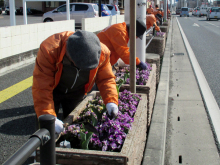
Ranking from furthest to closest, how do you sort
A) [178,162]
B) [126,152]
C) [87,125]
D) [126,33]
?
[126,33] → [178,162] → [87,125] → [126,152]

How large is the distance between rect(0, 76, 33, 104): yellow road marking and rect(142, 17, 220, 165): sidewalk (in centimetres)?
265

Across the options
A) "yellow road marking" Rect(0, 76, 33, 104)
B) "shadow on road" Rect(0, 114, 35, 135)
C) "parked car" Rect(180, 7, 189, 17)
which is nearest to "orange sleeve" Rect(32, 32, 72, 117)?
"shadow on road" Rect(0, 114, 35, 135)

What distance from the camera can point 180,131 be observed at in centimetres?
392

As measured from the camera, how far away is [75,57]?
2061 mm

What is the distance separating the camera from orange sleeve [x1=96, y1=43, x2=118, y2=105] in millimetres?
2560

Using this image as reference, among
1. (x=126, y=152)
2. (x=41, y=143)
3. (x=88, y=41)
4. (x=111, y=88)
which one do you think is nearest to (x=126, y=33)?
(x=111, y=88)

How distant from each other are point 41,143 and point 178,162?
2297mm

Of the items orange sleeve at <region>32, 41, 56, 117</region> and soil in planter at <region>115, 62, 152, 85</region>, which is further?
soil in planter at <region>115, 62, 152, 85</region>

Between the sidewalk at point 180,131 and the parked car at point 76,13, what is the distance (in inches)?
565

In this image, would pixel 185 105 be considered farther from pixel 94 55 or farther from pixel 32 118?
pixel 94 55

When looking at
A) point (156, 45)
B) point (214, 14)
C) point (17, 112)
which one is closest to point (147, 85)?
point (17, 112)

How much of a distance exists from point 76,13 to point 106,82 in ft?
60.1

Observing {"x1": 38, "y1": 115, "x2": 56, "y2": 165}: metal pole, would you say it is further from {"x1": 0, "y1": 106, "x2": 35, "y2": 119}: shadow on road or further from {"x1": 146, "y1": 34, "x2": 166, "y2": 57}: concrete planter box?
{"x1": 146, "y1": 34, "x2": 166, "y2": 57}: concrete planter box

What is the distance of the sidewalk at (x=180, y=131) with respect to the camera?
10.1 ft
